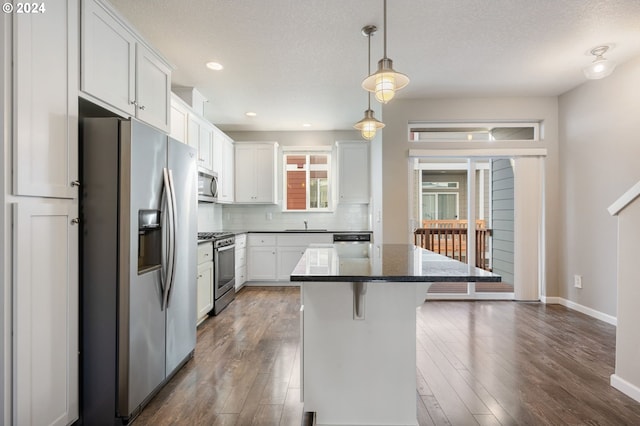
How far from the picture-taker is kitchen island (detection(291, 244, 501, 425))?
67.7 inches

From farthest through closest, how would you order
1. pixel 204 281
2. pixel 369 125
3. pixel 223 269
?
pixel 223 269 → pixel 204 281 → pixel 369 125

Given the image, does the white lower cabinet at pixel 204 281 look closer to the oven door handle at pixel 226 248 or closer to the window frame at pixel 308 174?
the oven door handle at pixel 226 248

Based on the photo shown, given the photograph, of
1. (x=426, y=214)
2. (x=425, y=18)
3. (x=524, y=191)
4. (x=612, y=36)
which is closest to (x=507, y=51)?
(x=612, y=36)

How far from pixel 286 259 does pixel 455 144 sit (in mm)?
2995

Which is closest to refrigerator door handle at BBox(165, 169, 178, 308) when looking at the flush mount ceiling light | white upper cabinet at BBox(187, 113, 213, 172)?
white upper cabinet at BBox(187, 113, 213, 172)

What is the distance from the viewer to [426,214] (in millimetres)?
4855

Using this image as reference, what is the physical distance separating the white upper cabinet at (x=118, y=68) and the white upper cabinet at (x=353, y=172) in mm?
3328

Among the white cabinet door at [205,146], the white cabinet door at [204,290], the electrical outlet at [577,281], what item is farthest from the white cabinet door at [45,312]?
the electrical outlet at [577,281]

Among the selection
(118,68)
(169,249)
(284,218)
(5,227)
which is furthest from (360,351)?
(284,218)

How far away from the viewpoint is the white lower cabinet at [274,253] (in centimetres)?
521

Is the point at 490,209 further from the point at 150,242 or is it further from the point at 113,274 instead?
the point at 113,274

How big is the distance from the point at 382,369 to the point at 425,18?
251cm

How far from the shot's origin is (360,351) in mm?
1733

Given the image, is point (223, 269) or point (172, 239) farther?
point (223, 269)
